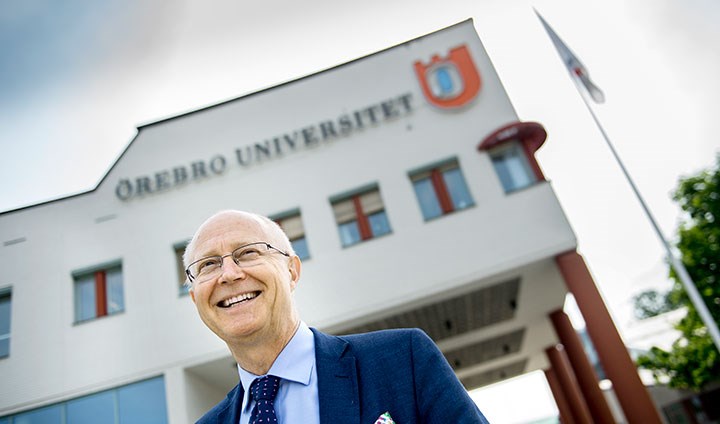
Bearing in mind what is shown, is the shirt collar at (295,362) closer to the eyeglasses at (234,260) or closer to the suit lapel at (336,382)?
the suit lapel at (336,382)

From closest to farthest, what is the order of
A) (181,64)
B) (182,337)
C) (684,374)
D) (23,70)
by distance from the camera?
1. (23,70)
2. (181,64)
3. (182,337)
4. (684,374)

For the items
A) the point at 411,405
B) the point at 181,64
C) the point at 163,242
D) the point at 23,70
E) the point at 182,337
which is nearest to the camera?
the point at 411,405

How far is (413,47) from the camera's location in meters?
11.7

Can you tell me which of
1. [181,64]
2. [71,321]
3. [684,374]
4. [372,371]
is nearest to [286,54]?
[181,64]

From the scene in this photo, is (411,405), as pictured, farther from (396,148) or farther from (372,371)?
(396,148)

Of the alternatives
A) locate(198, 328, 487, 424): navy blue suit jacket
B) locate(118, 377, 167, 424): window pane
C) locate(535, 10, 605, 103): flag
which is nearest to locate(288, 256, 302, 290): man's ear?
locate(198, 328, 487, 424): navy blue suit jacket

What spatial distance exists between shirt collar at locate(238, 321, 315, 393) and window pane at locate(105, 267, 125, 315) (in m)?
9.99

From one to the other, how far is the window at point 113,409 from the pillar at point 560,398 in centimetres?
1272

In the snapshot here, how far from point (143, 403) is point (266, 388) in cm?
956

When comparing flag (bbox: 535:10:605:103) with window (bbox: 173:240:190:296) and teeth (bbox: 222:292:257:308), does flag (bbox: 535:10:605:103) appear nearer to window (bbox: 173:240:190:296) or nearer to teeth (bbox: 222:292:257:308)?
window (bbox: 173:240:190:296)

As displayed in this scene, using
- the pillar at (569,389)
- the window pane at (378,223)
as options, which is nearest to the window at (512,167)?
the window pane at (378,223)

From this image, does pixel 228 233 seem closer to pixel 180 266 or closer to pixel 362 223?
pixel 362 223

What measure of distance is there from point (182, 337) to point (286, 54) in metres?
6.48

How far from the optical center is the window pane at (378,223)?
10766mm
